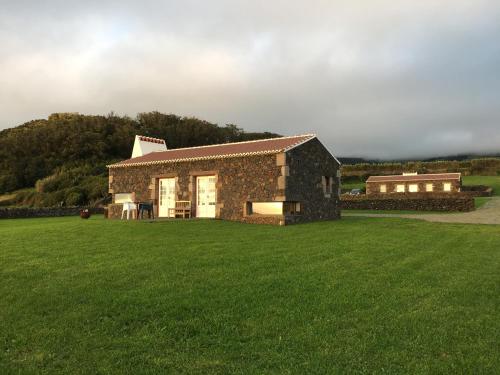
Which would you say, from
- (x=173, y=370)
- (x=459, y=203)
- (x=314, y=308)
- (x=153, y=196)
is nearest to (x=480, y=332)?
(x=314, y=308)

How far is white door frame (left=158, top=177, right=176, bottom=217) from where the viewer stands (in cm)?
2464

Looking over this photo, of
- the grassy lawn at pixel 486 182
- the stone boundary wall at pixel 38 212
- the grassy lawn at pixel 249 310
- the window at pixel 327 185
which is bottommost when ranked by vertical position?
the grassy lawn at pixel 249 310

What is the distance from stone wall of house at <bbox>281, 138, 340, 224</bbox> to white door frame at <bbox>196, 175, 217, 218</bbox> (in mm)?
4590

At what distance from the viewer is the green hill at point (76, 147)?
4725cm

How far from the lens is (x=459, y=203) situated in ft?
110

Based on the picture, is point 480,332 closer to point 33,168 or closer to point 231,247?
point 231,247

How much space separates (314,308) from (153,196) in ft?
65.5

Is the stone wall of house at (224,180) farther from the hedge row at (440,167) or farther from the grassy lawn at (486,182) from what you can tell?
the hedge row at (440,167)

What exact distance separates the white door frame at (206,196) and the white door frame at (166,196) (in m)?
1.77

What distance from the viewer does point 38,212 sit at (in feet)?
105

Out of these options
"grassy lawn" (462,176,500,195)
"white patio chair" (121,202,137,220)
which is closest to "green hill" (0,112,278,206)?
"white patio chair" (121,202,137,220)

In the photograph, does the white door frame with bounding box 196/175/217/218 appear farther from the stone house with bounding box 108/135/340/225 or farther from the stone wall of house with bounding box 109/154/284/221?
the stone wall of house with bounding box 109/154/284/221

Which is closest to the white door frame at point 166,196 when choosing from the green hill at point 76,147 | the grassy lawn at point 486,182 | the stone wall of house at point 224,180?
the stone wall of house at point 224,180

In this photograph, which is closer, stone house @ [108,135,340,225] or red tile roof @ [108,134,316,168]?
stone house @ [108,135,340,225]
